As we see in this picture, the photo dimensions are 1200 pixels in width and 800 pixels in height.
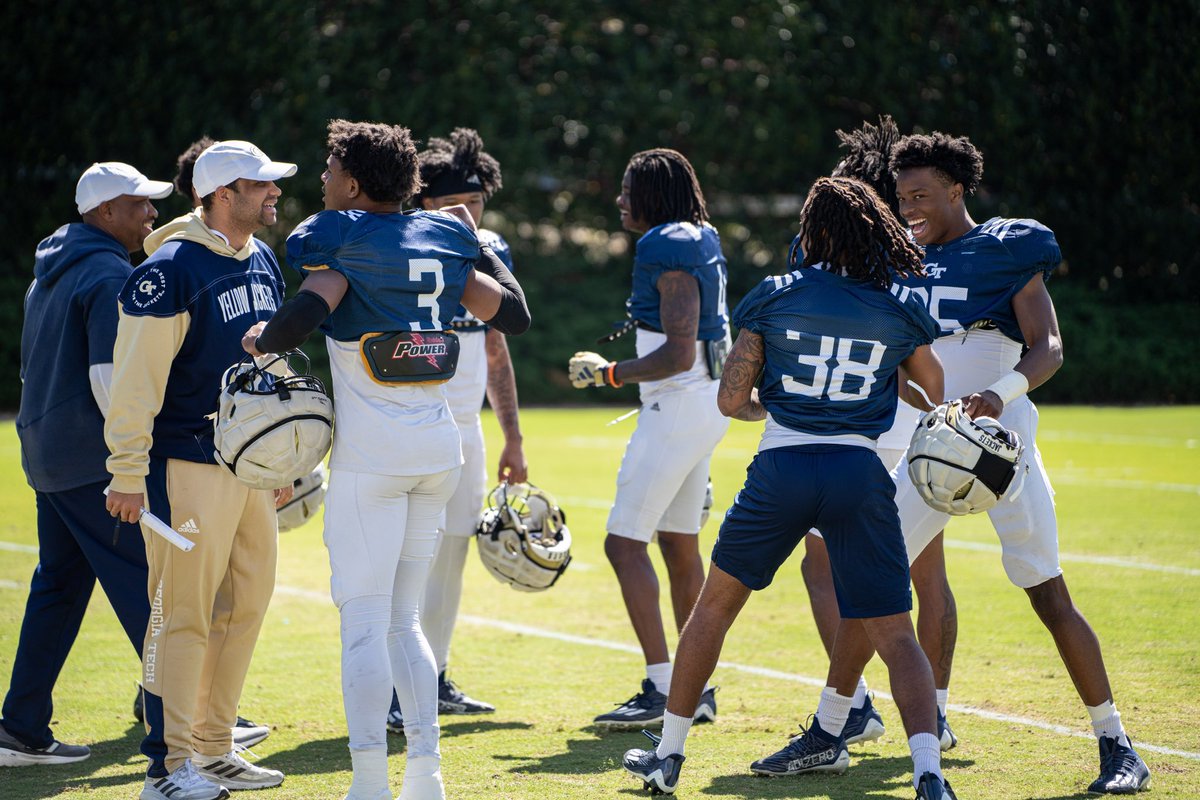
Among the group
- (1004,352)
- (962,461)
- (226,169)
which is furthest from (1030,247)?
(226,169)

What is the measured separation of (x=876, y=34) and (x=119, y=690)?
21338 mm

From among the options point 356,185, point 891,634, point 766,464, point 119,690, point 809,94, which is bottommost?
point 119,690

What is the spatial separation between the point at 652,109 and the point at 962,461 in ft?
70.4

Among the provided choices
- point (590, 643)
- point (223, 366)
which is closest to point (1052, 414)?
point (590, 643)

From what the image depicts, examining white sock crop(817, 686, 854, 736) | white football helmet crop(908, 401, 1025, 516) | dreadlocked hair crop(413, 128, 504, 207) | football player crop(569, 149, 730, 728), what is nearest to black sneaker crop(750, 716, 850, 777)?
white sock crop(817, 686, 854, 736)

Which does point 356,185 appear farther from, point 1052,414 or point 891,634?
point 1052,414

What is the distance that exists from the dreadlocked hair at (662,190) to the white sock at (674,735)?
2463mm

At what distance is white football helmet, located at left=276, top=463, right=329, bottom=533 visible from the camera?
20.7 feet

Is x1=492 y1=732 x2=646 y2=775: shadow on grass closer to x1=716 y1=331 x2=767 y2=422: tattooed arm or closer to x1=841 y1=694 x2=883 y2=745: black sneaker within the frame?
x1=841 y1=694 x2=883 y2=745: black sneaker

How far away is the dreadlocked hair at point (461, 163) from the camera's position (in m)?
6.55

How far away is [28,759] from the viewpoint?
551 cm

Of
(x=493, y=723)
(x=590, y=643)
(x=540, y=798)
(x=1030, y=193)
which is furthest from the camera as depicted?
(x=1030, y=193)

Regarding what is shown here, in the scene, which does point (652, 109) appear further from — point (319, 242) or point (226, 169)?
point (319, 242)

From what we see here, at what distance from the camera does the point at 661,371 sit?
6.14m
